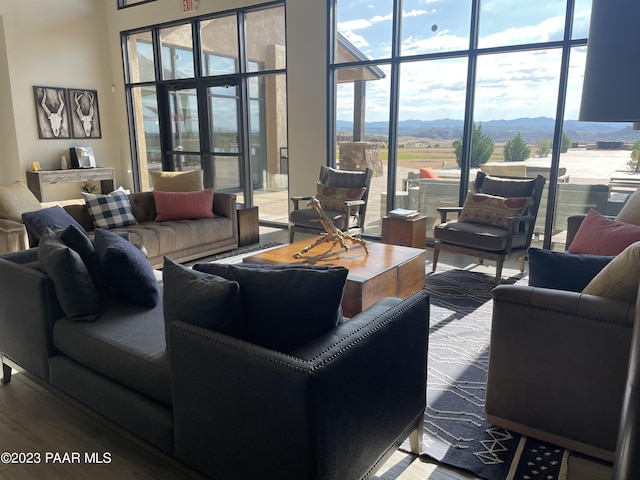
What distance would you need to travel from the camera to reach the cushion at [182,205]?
189 inches

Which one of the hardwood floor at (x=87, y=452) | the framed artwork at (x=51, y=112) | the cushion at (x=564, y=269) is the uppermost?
the framed artwork at (x=51, y=112)

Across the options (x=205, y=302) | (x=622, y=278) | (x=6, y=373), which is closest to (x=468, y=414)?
(x=622, y=278)

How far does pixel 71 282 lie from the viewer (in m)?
2.09

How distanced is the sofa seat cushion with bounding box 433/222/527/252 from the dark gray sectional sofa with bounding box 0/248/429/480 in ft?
7.56

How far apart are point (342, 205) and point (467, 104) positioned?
1.69 m

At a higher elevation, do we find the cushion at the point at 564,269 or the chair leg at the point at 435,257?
the cushion at the point at 564,269

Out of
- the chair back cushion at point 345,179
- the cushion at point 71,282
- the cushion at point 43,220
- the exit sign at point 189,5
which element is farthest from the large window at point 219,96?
the cushion at point 71,282

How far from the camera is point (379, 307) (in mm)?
1800

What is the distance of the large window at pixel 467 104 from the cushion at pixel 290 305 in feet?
11.7

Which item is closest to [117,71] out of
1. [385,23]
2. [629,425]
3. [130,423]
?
[385,23]

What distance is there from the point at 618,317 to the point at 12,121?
7748 millimetres

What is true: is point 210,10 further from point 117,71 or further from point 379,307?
point 379,307

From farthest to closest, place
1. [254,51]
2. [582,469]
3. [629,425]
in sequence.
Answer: [254,51] → [582,469] → [629,425]

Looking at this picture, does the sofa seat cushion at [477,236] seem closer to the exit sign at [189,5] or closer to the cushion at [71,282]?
the cushion at [71,282]
